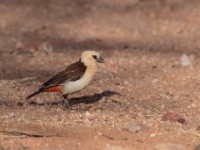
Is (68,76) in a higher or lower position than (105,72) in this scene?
lower

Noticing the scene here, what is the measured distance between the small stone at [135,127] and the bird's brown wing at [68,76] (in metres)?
1.16

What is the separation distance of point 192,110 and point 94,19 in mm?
6314

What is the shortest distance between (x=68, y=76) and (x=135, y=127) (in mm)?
1375

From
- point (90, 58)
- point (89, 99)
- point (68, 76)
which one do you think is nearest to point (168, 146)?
point (68, 76)

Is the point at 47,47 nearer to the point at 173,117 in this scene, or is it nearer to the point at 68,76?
the point at 68,76

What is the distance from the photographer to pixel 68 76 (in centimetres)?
841

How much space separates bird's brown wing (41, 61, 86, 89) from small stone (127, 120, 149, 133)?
1.16 metres

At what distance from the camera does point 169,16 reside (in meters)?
14.8

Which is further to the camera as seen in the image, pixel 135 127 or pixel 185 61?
pixel 185 61

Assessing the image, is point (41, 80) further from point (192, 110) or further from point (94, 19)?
point (94, 19)

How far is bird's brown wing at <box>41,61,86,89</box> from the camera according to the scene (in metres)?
8.27

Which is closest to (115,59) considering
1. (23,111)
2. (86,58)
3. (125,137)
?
(86,58)

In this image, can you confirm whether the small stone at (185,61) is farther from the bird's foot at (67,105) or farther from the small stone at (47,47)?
the bird's foot at (67,105)

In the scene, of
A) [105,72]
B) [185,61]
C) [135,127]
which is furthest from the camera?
[185,61]
